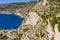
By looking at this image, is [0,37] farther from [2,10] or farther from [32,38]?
[2,10]

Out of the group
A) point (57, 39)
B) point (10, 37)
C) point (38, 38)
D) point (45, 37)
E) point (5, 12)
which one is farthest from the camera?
point (5, 12)

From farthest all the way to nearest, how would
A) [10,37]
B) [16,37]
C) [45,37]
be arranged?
[10,37] → [16,37] → [45,37]

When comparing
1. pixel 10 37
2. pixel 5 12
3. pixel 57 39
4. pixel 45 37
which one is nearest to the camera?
pixel 57 39

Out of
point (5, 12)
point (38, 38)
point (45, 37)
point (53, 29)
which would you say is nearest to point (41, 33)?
point (38, 38)

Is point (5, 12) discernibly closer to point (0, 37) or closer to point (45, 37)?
point (0, 37)

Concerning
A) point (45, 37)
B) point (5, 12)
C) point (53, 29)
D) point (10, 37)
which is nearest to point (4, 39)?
point (10, 37)

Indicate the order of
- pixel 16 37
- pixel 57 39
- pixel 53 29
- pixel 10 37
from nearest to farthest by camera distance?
pixel 57 39 < pixel 53 29 < pixel 16 37 < pixel 10 37

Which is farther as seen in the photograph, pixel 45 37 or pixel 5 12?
pixel 5 12

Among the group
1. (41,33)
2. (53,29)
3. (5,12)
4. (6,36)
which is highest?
(53,29)

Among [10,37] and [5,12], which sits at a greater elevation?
[10,37]
